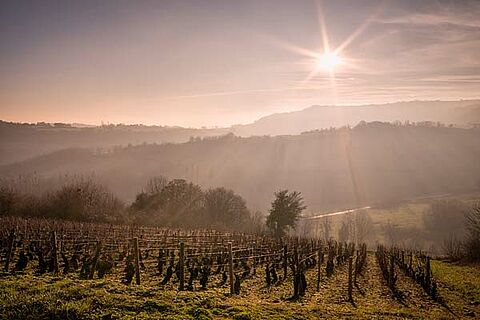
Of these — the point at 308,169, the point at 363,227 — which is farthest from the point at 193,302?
the point at 308,169

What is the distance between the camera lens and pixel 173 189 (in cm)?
6725

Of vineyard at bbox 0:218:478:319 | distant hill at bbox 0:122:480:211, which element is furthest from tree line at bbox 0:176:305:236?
distant hill at bbox 0:122:480:211

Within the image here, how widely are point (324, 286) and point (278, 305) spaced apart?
291 inches

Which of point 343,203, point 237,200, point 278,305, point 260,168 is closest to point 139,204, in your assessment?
point 237,200

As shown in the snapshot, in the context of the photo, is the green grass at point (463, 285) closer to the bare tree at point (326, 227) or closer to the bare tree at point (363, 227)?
the bare tree at point (363, 227)

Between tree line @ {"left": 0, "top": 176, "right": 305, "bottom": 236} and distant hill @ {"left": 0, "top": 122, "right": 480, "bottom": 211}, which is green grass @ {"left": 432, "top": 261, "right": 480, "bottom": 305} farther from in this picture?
distant hill @ {"left": 0, "top": 122, "right": 480, "bottom": 211}

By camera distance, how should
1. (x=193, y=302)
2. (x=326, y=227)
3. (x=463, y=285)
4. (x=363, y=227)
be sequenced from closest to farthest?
(x=193, y=302)
(x=463, y=285)
(x=363, y=227)
(x=326, y=227)

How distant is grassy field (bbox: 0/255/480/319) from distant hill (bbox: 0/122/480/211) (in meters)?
119

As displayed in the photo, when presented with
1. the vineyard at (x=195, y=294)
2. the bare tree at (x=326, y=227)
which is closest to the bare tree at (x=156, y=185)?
the bare tree at (x=326, y=227)

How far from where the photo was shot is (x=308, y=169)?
559 feet

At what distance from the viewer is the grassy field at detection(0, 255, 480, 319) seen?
11086 mm

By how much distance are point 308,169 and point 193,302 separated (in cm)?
16142

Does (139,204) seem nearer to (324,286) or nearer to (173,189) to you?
(173,189)

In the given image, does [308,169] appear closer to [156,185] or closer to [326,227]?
[326,227]
